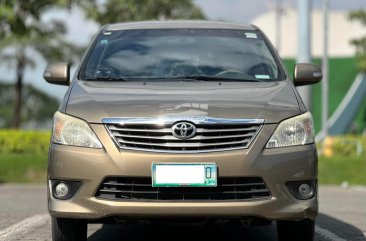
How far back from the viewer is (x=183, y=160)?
4512 millimetres

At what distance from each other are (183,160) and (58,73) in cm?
174

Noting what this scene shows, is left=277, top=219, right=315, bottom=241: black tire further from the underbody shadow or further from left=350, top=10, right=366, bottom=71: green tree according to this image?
left=350, top=10, right=366, bottom=71: green tree

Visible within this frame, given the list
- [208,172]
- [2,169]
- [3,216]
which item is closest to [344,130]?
[2,169]

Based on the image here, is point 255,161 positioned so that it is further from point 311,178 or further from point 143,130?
point 143,130

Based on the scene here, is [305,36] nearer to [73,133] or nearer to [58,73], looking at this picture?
[58,73]

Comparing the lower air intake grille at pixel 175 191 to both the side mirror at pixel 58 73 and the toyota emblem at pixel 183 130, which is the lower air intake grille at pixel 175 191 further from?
the side mirror at pixel 58 73

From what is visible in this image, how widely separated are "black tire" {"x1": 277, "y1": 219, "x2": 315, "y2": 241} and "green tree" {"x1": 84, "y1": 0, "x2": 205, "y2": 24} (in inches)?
743

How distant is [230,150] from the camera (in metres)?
4.57

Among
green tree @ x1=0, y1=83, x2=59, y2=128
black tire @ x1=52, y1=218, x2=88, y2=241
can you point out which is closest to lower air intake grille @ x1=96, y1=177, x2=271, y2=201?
black tire @ x1=52, y1=218, x2=88, y2=241

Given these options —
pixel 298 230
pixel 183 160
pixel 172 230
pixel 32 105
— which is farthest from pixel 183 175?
pixel 32 105

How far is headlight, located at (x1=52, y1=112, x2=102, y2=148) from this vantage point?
4656mm

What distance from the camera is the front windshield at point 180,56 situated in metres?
5.62

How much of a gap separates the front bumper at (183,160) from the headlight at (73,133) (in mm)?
45

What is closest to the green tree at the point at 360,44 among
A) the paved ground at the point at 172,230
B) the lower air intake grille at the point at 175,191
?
the paved ground at the point at 172,230
